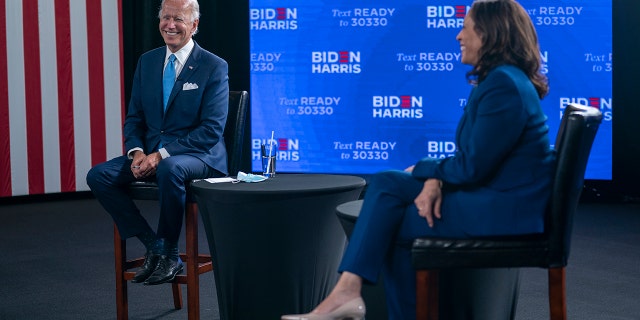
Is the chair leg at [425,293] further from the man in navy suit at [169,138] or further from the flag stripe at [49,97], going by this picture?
the flag stripe at [49,97]

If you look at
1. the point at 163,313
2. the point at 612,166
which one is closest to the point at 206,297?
the point at 163,313

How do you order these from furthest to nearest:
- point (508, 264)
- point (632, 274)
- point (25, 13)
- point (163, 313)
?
point (25, 13), point (632, 274), point (163, 313), point (508, 264)

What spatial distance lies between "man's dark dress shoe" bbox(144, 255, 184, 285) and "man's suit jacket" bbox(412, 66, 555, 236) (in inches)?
50.9

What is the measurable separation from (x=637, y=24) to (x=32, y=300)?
431 cm

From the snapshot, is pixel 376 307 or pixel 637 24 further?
pixel 637 24

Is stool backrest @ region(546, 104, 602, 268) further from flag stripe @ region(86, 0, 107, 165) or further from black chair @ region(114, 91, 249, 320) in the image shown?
flag stripe @ region(86, 0, 107, 165)

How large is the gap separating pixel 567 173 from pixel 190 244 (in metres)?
1.45

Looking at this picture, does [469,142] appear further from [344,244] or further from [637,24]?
[637,24]

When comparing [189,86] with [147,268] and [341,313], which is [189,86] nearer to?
[147,268]

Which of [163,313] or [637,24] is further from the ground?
[637,24]

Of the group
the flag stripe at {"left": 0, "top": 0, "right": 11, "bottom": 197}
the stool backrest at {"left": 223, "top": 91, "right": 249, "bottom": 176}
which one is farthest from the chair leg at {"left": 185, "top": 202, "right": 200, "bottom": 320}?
the flag stripe at {"left": 0, "top": 0, "right": 11, "bottom": 197}

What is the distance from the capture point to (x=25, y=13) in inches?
254

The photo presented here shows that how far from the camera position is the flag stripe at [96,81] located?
22.0 feet

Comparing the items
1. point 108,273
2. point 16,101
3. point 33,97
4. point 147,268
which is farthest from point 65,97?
point 147,268
